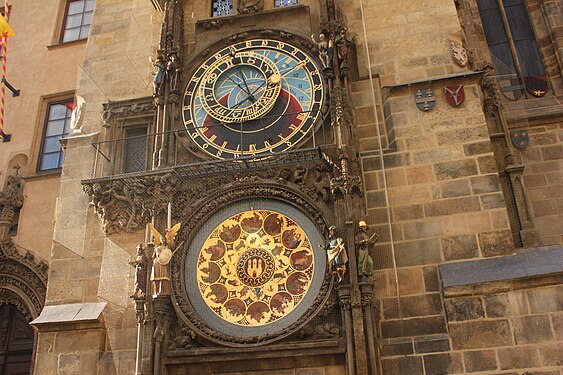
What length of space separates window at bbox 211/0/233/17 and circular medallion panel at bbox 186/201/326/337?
3.60m

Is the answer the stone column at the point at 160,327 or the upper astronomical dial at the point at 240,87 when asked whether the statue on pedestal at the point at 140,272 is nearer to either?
the stone column at the point at 160,327

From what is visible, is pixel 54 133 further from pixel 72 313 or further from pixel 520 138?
pixel 520 138

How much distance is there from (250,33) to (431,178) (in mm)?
3516

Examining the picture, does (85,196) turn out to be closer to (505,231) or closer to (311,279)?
(311,279)

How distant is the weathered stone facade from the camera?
7.18 meters

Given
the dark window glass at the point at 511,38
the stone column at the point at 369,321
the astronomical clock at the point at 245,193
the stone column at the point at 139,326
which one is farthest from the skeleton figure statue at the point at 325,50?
the stone column at the point at 139,326

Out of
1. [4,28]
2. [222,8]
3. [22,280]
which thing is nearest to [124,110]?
[222,8]

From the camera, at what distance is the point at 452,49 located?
29.5ft

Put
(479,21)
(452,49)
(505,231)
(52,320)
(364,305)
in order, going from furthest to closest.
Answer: (479,21), (452,49), (52,320), (505,231), (364,305)

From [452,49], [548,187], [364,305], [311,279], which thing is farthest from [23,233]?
[548,187]

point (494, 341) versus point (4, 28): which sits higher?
point (4, 28)

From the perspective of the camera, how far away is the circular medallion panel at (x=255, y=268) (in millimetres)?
7645

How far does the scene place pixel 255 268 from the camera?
7945mm

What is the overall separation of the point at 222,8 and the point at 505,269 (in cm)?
600
